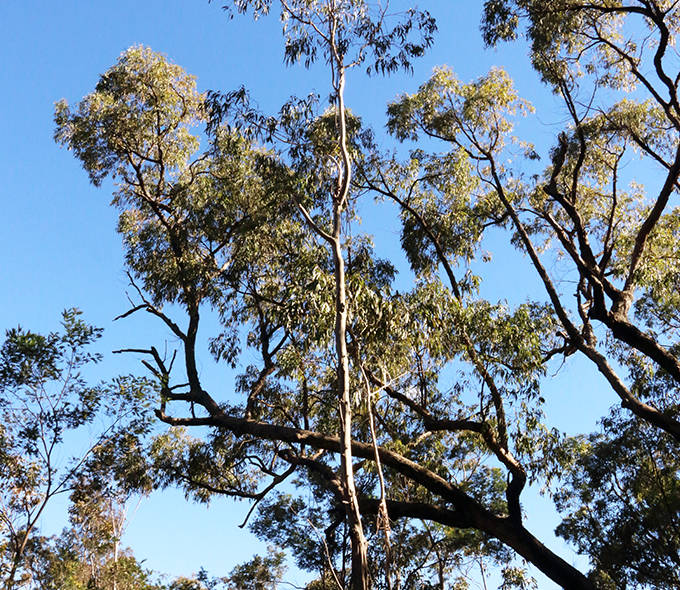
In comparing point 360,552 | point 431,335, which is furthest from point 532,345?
point 360,552

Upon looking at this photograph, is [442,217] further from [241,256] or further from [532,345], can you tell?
[241,256]

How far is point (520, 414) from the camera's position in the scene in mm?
8203

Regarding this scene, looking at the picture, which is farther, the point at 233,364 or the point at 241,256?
the point at 233,364

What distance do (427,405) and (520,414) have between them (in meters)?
1.32

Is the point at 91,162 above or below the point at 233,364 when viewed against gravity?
above

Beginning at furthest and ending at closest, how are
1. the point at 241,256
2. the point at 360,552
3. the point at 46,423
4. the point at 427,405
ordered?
the point at 241,256, the point at 427,405, the point at 46,423, the point at 360,552

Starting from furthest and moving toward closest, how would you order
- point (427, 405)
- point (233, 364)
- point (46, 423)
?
point (233, 364) < point (427, 405) < point (46, 423)

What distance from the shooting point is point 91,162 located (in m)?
10.9

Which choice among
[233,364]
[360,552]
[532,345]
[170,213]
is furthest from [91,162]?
[360,552]

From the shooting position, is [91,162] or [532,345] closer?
[532,345]

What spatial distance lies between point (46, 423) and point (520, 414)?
5.97m

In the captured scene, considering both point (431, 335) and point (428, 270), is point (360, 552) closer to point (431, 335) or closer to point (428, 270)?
point (431, 335)

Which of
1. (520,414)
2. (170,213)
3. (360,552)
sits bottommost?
(360,552)

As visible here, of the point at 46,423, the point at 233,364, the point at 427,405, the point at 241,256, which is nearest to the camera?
the point at 46,423
